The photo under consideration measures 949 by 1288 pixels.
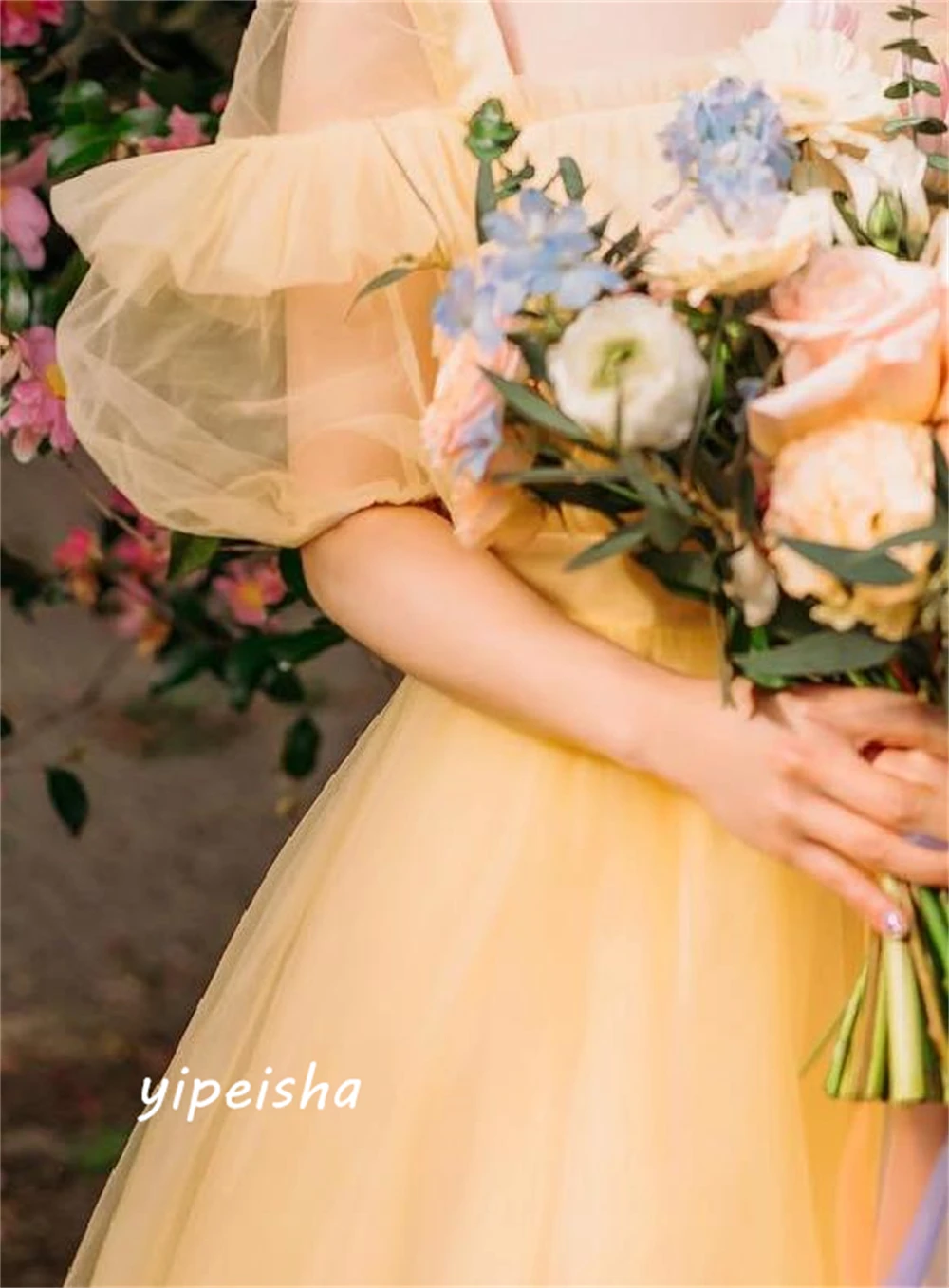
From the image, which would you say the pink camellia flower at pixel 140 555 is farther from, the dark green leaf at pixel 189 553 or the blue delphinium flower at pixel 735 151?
the blue delphinium flower at pixel 735 151

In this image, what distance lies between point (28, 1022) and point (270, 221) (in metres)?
1.09

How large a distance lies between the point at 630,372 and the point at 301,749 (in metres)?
0.94

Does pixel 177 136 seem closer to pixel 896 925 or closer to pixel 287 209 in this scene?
pixel 287 209

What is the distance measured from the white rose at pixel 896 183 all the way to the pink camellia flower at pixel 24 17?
833 millimetres

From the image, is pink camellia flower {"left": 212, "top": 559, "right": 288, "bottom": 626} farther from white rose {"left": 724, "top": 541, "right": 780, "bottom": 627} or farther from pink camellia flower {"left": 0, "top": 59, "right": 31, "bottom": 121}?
white rose {"left": 724, "top": 541, "right": 780, "bottom": 627}

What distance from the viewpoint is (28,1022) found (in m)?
1.62

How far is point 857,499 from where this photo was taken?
1.88ft

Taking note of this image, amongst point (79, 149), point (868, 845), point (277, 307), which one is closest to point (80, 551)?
point (79, 149)

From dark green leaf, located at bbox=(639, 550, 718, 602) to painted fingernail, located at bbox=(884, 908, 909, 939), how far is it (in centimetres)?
15

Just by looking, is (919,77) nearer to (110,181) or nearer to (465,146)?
(465,146)

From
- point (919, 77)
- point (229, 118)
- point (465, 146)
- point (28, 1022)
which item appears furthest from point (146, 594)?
point (919, 77)

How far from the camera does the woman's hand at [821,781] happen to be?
2.14 feet

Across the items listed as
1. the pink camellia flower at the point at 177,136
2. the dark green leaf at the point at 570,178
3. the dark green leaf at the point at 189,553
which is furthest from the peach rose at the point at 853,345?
the pink camellia flower at the point at 177,136

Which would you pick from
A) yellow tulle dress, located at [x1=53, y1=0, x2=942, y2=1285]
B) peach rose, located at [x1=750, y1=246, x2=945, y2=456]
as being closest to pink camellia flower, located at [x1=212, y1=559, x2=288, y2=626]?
yellow tulle dress, located at [x1=53, y1=0, x2=942, y2=1285]
